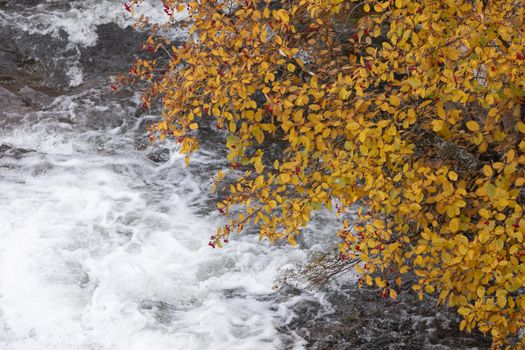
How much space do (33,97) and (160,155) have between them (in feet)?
9.51

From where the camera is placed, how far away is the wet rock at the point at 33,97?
442 inches

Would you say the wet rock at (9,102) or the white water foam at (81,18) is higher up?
the white water foam at (81,18)

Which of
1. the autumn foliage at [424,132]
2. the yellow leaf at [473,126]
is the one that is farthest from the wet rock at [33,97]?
the yellow leaf at [473,126]

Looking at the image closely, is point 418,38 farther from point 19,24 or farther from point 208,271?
point 19,24

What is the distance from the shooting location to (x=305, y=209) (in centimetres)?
459

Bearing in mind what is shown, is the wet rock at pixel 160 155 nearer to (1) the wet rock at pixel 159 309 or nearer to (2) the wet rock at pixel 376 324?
(1) the wet rock at pixel 159 309

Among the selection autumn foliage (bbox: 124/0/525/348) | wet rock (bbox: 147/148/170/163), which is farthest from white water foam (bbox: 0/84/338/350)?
autumn foliage (bbox: 124/0/525/348)

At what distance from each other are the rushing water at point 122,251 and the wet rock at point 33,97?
2 centimetres

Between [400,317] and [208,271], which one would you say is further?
[208,271]

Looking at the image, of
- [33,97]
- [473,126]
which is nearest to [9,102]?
[33,97]

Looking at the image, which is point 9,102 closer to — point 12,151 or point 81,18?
point 12,151

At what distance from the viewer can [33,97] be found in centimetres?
1136

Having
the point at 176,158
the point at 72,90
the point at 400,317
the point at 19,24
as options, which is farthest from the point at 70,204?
the point at 19,24

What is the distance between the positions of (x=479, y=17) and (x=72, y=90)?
30.3 ft
